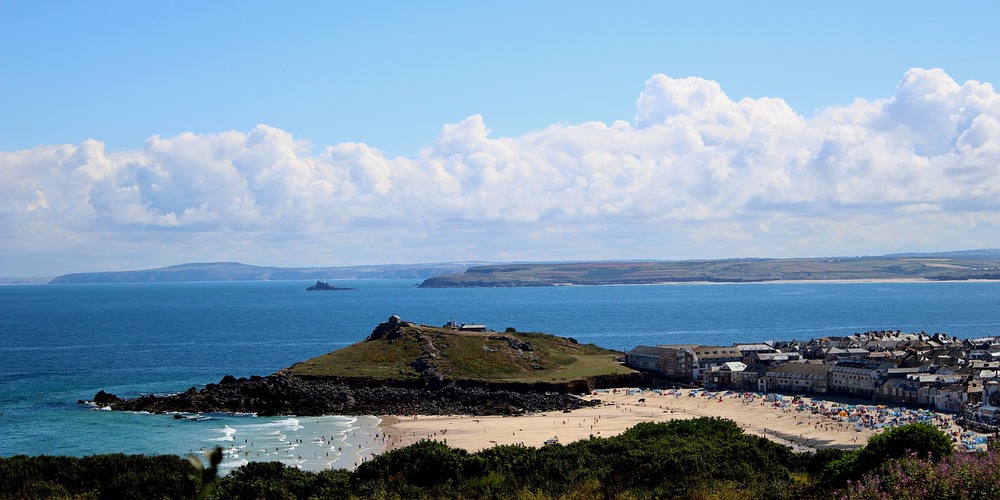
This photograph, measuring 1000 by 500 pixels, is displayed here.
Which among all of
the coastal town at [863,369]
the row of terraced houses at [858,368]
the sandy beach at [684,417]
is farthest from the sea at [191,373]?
the row of terraced houses at [858,368]

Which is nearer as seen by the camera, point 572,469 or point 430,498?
point 430,498

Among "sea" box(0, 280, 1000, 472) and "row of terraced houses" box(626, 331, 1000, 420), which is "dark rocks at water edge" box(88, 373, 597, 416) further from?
"row of terraced houses" box(626, 331, 1000, 420)

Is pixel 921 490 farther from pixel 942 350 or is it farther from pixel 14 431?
pixel 942 350

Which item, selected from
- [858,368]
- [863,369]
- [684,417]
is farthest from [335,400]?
[863,369]

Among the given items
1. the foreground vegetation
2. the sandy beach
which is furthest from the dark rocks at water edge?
the foreground vegetation

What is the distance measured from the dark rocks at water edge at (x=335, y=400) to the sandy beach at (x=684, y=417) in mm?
3770

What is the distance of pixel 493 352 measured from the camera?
116 metres

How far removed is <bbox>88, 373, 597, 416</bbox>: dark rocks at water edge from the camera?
299 ft

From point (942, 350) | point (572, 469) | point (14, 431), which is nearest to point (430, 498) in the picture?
point (572, 469)

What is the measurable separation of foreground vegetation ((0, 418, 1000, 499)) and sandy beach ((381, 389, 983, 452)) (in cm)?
1653

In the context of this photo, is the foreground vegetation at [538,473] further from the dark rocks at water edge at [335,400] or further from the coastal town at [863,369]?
the dark rocks at water edge at [335,400]

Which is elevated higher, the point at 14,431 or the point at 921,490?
the point at 921,490

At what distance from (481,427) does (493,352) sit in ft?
116

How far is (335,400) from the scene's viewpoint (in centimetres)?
9438
